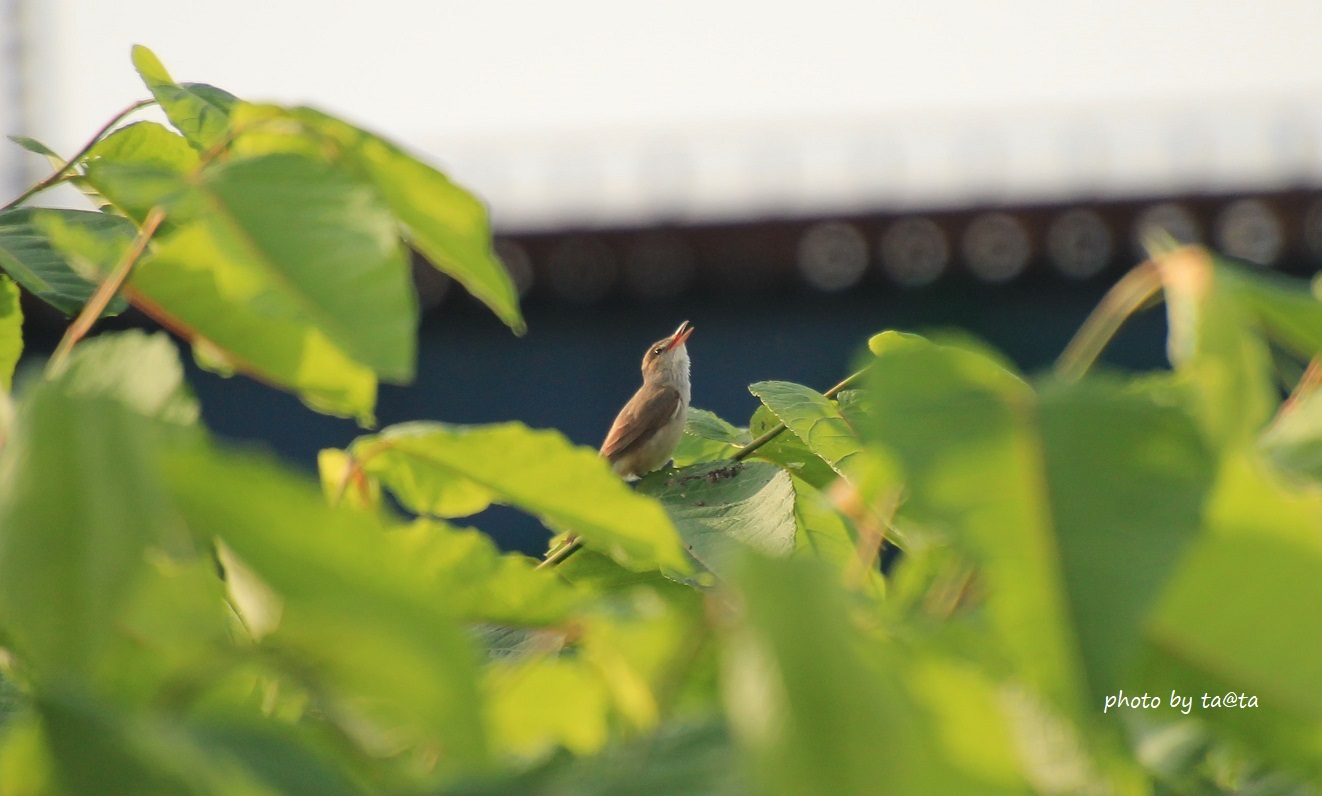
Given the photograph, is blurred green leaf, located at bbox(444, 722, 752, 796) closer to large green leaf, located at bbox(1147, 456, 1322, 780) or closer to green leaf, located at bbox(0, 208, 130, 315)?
large green leaf, located at bbox(1147, 456, 1322, 780)

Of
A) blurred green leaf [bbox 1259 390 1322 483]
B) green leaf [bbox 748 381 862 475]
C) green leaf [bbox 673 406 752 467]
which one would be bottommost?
green leaf [bbox 673 406 752 467]

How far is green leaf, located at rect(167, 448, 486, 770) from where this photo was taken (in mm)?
657

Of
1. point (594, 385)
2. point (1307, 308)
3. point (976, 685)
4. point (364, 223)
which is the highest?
point (364, 223)

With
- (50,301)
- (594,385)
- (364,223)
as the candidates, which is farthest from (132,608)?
(594,385)

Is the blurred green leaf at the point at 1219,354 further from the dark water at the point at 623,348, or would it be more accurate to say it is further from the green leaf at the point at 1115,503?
the dark water at the point at 623,348

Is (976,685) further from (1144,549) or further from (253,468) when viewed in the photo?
(253,468)

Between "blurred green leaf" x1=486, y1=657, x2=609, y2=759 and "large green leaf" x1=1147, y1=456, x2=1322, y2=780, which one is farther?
"blurred green leaf" x1=486, y1=657, x2=609, y2=759

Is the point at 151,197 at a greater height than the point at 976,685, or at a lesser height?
greater

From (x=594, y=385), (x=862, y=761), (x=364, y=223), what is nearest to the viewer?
(x=862, y=761)

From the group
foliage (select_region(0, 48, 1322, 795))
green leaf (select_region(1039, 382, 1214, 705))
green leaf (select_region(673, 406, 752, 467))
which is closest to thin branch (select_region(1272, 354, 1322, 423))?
foliage (select_region(0, 48, 1322, 795))

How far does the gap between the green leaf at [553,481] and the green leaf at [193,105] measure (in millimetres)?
470

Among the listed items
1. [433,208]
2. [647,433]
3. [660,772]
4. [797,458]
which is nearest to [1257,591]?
[660,772]

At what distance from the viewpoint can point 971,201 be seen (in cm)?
2003

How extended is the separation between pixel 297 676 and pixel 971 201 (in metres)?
20.3
